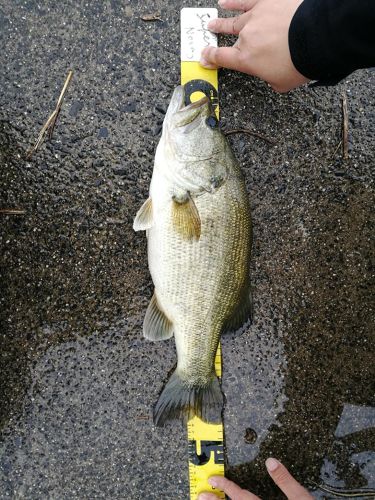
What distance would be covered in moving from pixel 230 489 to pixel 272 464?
254 millimetres

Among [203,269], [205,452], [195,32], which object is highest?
[195,32]

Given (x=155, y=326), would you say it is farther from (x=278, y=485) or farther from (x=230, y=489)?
(x=278, y=485)

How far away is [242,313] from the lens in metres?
2.34

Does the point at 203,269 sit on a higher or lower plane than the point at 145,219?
lower

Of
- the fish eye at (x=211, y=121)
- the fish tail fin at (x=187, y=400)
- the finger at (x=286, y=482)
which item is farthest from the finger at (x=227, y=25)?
the finger at (x=286, y=482)

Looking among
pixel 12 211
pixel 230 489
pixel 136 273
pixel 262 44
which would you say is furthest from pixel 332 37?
pixel 230 489

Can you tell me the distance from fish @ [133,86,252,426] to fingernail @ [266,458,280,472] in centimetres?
45

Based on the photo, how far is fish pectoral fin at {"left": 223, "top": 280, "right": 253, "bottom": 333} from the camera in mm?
2291

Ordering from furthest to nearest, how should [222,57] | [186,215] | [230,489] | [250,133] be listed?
1. [250,133]
2. [230,489]
3. [222,57]
4. [186,215]

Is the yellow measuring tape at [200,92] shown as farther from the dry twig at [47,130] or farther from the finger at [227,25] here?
the dry twig at [47,130]

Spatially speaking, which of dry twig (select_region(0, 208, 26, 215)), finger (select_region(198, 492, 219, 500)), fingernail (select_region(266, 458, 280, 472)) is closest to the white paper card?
dry twig (select_region(0, 208, 26, 215))

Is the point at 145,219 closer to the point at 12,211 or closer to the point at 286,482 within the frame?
the point at 12,211

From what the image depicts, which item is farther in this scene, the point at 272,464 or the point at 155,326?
the point at 272,464

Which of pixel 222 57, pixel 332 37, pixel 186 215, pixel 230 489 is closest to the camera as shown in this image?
pixel 332 37
